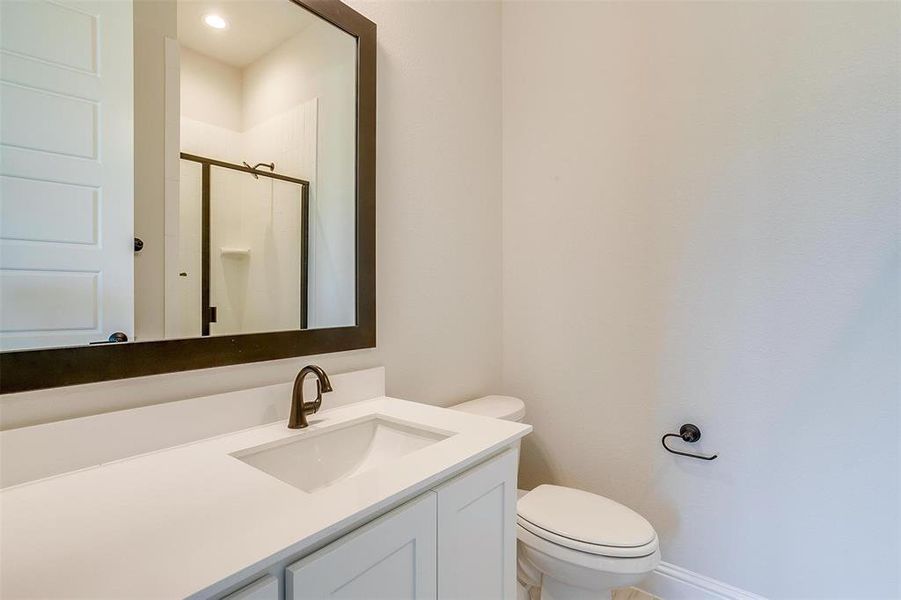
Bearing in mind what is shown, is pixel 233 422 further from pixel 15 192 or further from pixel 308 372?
pixel 15 192

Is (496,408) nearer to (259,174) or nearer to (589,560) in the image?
(589,560)

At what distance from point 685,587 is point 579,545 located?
632 mm

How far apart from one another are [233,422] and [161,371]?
0.20m

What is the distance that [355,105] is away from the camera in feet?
4.19

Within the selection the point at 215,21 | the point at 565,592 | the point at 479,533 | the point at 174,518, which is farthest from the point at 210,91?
the point at 565,592

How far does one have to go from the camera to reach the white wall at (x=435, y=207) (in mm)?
1384

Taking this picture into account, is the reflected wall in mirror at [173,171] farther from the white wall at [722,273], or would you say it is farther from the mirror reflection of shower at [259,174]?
the white wall at [722,273]

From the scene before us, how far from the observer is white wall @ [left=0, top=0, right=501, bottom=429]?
4.54 ft

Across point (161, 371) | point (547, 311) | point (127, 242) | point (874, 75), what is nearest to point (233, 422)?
point (161, 371)

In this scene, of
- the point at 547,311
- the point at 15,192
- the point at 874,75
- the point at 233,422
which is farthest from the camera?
the point at 547,311

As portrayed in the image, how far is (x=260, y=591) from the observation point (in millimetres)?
522

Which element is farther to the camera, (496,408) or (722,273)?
(496,408)

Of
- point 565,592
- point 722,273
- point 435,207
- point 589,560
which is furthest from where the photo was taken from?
point 435,207

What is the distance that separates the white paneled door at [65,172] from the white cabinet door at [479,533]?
744mm
